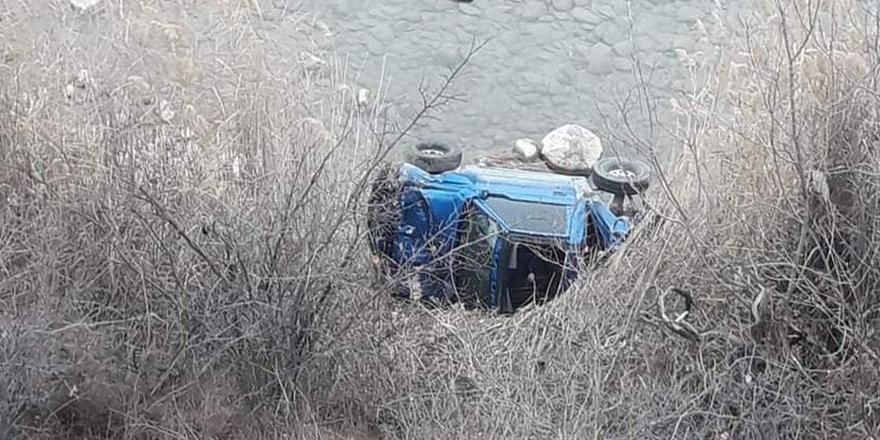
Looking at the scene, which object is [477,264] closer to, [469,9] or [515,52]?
[515,52]

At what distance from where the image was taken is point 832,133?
10.5ft

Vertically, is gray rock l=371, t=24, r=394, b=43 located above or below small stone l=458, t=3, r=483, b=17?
below

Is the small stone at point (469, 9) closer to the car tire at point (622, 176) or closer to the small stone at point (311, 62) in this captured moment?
the car tire at point (622, 176)

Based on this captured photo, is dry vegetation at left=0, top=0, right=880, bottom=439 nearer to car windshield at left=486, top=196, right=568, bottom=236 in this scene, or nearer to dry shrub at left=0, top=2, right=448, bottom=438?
dry shrub at left=0, top=2, right=448, bottom=438

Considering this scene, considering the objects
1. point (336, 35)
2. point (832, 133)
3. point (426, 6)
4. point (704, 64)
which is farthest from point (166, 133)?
point (426, 6)

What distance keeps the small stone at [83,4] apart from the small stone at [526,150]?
2.69 m

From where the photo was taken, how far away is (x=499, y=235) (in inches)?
159

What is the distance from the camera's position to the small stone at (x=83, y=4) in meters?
3.95

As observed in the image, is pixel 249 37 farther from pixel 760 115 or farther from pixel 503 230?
pixel 760 115

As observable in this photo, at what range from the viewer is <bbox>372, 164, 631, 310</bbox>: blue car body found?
3969 millimetres

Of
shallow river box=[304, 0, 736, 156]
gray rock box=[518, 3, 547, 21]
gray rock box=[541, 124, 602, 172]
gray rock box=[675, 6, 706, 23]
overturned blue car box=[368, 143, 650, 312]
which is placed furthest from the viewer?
gray rock box=[518, 3, 547, 21]

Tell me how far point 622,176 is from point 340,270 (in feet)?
4.01

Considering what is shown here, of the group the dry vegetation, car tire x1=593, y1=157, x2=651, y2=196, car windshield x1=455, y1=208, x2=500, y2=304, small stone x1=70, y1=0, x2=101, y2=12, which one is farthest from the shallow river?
the dry vegetation

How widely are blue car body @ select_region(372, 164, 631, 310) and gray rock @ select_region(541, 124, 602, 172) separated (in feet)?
5.83
